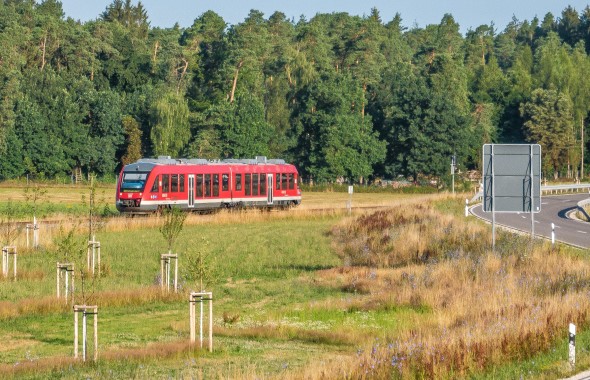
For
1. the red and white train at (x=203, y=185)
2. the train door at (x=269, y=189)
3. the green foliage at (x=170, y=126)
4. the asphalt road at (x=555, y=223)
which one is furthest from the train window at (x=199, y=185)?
the green foliage at (x=170, y=126)

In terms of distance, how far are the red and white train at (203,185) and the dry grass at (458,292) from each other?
539 inches

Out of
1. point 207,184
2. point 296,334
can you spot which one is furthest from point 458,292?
point 207,184

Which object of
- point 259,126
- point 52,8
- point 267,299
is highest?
point 52,8

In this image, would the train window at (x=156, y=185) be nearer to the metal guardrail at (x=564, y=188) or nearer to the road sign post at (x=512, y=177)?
the road sign post at (x=512, y=177)

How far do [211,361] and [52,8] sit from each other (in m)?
131

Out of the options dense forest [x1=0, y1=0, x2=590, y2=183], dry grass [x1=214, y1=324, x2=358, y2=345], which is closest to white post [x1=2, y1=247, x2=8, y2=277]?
dry grass [x1=214, y1=324, x2=358, y2=345]

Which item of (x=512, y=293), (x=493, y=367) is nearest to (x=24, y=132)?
(x=512, y=293)

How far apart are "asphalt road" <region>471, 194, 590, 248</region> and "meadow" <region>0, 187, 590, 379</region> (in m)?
4.11

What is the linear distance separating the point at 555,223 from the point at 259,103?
6013 centimetres

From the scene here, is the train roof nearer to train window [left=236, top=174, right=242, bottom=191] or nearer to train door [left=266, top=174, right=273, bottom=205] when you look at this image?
train window [left=236, top=174, right=242, bottom=191]

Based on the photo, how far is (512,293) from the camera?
24547 millimetres

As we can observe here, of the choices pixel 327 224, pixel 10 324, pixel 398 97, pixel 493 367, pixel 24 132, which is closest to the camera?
pixel 493 367

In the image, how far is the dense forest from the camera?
10762 cm

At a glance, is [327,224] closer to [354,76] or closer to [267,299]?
[267,299]
